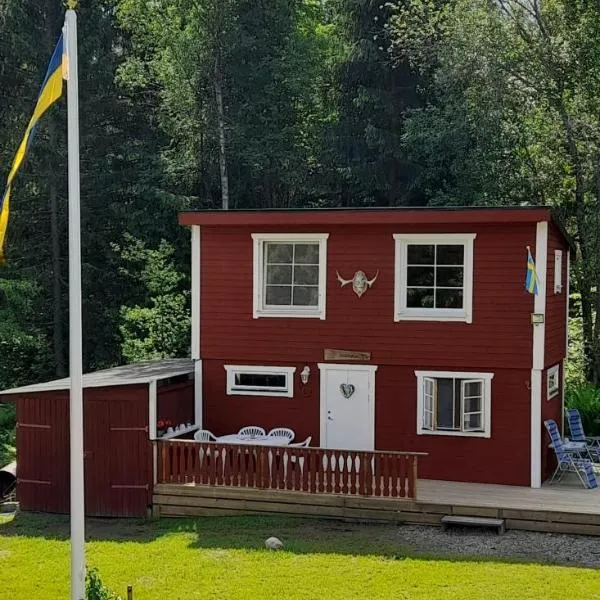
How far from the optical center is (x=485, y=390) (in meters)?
14.4

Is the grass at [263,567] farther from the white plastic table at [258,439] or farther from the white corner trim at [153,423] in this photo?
the white plastic table at [258,439]

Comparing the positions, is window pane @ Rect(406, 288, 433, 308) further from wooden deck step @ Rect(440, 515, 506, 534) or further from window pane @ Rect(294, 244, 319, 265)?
wooden deck step @ Rect(440, 515, 506, 534)

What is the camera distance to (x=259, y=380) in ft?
50.8

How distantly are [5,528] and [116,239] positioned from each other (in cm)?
1553

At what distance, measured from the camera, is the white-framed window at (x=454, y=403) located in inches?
567

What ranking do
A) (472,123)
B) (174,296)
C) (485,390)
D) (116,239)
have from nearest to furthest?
(485,390) → (472,123) → (174,296) → (116,239)

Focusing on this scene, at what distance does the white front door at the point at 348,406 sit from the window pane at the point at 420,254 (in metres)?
1.81

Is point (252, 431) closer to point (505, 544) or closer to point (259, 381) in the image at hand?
point (259, 381)

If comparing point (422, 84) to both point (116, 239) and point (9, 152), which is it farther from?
point (9, 152)

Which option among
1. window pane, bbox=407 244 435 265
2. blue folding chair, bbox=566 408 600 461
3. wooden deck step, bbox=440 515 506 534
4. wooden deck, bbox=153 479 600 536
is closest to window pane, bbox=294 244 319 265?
window pane, bbox=407 244 435 265

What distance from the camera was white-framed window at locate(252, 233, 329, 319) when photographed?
15086mm

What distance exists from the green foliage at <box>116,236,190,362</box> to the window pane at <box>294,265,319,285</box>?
10.5 m

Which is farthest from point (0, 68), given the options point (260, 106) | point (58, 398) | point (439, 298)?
point (439, 298)

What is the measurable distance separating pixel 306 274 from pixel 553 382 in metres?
4.66
